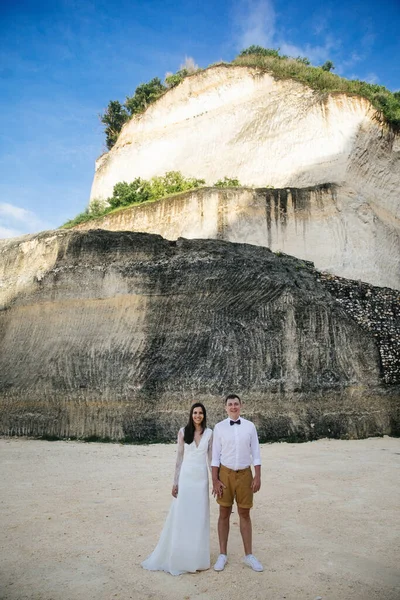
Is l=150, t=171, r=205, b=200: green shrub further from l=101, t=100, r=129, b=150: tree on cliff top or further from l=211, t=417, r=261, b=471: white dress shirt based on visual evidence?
l=211, t=417, r=261, b=471: white dress shirt

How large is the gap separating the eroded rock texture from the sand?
96.1 inches

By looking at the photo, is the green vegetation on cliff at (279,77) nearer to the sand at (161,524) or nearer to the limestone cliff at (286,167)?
the limestone cliff at (286,167)

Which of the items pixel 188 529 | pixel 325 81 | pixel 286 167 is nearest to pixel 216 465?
pixel 188 529

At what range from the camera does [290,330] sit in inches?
462

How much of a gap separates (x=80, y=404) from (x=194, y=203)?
12.1 m

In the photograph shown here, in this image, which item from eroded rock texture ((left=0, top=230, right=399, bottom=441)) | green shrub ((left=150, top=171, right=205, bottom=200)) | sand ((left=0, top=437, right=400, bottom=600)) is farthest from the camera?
green shrub ((left=150, top=171, right=205, bottom=200))

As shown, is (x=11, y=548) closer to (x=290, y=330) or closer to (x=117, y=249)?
(x=290, y=330)

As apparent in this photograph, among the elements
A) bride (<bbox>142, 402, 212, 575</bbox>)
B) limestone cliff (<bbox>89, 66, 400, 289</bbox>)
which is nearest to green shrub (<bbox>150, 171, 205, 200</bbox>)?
limestone cliff (<bbox>89, 66, 400, 289</bbox>)

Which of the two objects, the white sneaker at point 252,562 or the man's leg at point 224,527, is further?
the man's leg at point 224,527

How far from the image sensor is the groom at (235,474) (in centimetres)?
387

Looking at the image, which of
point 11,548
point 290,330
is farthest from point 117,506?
point 290,330

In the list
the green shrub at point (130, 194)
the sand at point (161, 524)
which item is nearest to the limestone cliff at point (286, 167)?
the green shrub at point (130, 194)

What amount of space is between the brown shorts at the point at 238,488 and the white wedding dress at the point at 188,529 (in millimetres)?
166

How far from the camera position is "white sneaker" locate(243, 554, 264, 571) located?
3729 mm
